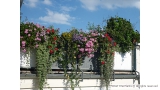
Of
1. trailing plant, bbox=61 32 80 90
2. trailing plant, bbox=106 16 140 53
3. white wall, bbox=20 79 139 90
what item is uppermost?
trailing plant, bbox=106 16 140 53

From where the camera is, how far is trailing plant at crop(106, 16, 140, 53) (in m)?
3.94

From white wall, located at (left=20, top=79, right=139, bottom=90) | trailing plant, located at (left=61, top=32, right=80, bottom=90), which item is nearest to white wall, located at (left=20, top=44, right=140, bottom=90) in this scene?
white wall, located at (left=20, top=79, right=139, bottom=90)

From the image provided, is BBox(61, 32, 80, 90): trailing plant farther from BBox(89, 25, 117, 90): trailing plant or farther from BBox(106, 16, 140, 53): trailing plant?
BBox(106, 16, 140, 53): trailing plant

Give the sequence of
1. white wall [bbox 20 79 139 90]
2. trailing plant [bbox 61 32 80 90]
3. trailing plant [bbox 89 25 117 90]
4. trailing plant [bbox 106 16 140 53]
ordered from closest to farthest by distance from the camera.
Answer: white wall [bbox 20 79 139 90] → trailing plant [bbox 61 32 80 90] → trailing plant [bbox 89 25 117 90] → trailing plant [bbox 106 16 140 53]

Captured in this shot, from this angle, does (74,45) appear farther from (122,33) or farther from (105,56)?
(122,33)

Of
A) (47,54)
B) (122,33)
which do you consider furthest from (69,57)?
(122,33)

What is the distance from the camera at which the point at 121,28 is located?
13.3ft

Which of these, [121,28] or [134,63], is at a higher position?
[121,28]

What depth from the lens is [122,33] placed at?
3992mm

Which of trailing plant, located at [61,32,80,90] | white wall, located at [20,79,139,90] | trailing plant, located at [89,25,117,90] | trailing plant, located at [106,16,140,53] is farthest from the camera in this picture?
trailing plant, located at [106,16,140,53]
